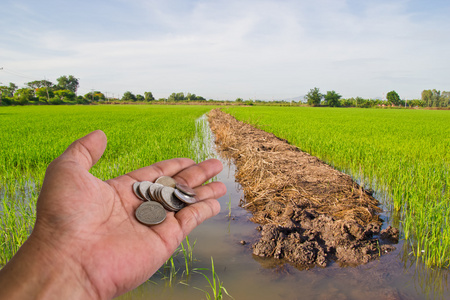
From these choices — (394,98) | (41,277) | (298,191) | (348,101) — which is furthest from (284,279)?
(394,98)

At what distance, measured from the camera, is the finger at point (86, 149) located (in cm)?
181

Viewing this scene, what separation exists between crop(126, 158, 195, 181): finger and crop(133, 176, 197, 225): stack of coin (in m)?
0.15

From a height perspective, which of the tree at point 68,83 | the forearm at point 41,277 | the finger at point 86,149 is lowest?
the forearm at point 41,277

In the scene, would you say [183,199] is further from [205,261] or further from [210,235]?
[210,235]

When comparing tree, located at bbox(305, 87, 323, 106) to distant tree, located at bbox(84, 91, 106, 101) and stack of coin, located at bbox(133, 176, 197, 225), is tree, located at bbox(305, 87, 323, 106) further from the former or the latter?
stack of coin, located at bbox(133, 176, 197, 225)

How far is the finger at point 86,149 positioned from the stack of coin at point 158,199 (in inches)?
16.9

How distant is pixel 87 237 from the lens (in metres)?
1.64

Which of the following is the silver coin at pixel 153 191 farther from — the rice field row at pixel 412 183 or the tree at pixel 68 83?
the tree at pixel 68 83

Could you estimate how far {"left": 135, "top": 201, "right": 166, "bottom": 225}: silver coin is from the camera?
6.47ft

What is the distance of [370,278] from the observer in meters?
2.51

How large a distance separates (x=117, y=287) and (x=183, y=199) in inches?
29.7

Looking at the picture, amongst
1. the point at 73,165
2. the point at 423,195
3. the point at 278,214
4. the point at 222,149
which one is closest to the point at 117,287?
the point at 73,165

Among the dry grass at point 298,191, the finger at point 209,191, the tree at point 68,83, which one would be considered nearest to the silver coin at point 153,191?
the finger at point 209,191

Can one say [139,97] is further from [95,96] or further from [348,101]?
[348,101]
